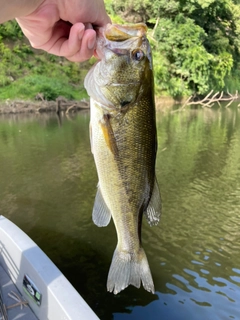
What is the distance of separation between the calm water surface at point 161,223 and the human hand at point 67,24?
4827 mm

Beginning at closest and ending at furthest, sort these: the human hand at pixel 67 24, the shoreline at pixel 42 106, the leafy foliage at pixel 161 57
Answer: the human hand at pixel 67 24
the shoreline at pixel 42 106
the leafy foliage at pixel 161 57

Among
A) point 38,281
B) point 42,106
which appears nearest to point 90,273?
point 38,281

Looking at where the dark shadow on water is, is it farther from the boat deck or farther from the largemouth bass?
the largemouth bass

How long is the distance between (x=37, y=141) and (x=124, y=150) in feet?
48.2

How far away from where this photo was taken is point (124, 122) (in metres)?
1.79

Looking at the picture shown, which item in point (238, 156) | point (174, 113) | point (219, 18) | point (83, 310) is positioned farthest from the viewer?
point (219, 18)

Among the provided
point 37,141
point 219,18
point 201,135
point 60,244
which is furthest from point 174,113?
point 60,244

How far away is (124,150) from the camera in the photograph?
1840mm

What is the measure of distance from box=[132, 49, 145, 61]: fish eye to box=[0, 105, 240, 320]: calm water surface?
15.9 feet

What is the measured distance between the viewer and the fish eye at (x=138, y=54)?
1.72m

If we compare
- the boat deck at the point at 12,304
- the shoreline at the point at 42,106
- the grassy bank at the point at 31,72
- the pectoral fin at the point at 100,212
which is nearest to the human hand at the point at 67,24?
the pectoral fin at the point at 100,212

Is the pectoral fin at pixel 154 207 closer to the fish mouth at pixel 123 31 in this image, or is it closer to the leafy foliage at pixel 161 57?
the fish mouth at pixel 123 31

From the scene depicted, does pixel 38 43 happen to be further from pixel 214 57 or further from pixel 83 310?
pixel 214 57

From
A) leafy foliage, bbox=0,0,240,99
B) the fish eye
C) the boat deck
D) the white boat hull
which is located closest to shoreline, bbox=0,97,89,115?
leafy foliage, bbox=0,0,240,99
